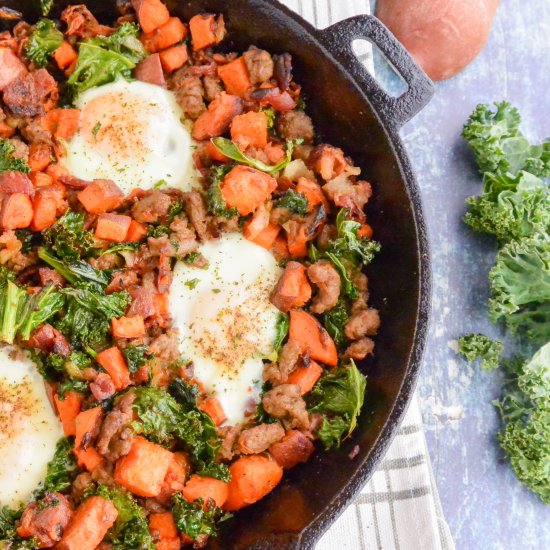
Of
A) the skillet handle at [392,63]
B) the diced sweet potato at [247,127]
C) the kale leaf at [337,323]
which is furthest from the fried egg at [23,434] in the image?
the skillet handle at [392,63]

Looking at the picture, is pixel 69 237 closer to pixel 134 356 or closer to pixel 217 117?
pixel 134 356

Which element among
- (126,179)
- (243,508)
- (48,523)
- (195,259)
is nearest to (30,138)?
(126,179)

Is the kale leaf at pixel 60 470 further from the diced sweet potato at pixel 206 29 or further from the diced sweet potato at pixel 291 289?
the diced sweet potato at pixel 206 29

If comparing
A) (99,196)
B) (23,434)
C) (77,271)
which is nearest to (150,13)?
(99,196)

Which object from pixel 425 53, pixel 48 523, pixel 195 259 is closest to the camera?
pixel 48 523

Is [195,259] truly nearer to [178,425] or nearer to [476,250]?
[178,425]
